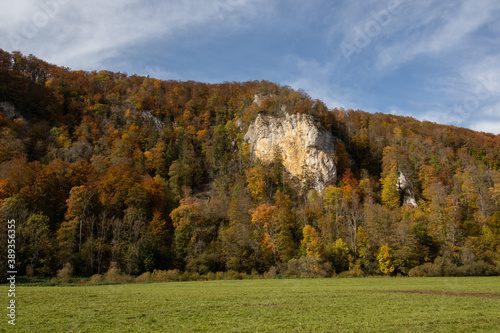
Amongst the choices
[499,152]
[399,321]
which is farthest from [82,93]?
[499,152]

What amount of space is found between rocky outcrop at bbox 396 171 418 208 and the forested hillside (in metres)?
0.97

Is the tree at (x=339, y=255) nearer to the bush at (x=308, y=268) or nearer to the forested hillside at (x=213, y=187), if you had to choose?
the forested hillside at (x=213, y=187)

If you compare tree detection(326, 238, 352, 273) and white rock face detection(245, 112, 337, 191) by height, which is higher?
white rock face detection(245, 112, 337, 191)

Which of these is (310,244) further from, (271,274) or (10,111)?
(10,111)

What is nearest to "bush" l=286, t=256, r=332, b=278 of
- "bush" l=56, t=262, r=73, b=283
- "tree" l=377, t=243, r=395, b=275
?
"tree" l=377, t=243, r=395, b=275

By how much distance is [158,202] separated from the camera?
7181 cm

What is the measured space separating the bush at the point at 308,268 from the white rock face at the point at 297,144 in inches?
1381

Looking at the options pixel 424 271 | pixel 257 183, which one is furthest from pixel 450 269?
pixel 257 183

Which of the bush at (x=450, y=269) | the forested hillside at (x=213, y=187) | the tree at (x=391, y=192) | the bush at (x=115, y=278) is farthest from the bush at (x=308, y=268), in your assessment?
the tree at (x=391, y=192)

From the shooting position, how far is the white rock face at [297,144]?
8769 centimetres

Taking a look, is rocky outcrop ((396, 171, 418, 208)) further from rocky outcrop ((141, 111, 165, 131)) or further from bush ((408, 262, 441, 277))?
rocky outcrop ((141, 111, 165, 131))

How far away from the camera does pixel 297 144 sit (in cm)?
9269

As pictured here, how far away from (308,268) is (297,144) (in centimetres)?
4731

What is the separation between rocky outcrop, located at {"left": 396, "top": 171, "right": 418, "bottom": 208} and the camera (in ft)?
266
